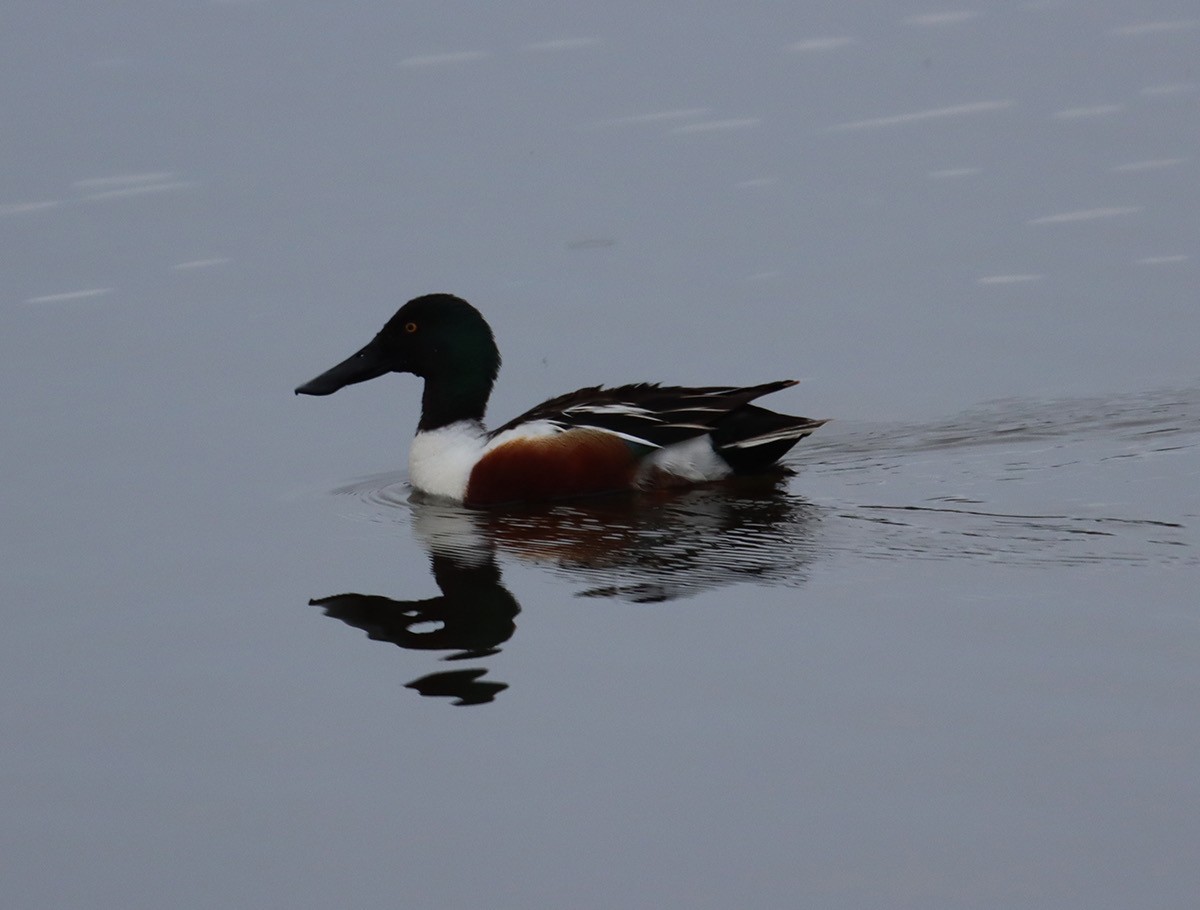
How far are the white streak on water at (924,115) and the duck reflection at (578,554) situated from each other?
516 centimetres

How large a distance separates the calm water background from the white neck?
0.55 feet

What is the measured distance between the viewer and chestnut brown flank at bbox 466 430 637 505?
30.1 ft

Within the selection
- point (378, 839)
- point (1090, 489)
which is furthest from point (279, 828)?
point (1090, 489)

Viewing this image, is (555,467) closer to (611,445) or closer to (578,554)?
(611,445)

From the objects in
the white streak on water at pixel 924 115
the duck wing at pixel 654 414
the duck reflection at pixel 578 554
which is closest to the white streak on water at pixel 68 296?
the duck reflection at pixel 578 554

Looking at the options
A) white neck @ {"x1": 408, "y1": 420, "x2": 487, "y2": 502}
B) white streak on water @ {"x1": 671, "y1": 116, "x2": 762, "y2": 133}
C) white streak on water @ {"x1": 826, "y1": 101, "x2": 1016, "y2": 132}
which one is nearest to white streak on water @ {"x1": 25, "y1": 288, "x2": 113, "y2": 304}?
white neck @ {"x1": 408, "y1": 420, "x2": 487, "y2": 502}

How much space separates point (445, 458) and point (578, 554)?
4.60ft

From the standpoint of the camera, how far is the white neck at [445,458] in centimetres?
938

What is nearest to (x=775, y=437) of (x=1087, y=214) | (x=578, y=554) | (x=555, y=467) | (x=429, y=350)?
(x=555, y=467)

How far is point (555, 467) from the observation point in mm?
9180

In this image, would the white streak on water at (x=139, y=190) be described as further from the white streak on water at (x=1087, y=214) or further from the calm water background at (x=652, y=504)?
the white streak on water at (x=1087, y=214)

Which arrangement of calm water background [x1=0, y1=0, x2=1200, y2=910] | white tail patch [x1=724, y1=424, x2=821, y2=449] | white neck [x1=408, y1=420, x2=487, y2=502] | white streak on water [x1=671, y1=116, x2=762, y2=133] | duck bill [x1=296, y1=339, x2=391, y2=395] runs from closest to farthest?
1. calm water background [x1=0, y1=0, x2=1200, y2=910]
2. white tail patch [x1=724, y1=424, x2=821, y2=449]
3. white neck [x1=408, y1=420, x2=487, y2=502]
4. duck bill [x1=296, y1=339, x2=391, y2=395]
5. white streak on water [x1=671, y1=116, x2=762, y2=133]

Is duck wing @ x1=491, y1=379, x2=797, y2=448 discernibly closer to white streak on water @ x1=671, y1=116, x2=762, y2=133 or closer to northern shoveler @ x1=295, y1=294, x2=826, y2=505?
northern shoveler @ x1=295, y1=294, x2=826, y2=505

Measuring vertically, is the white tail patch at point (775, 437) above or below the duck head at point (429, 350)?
below
